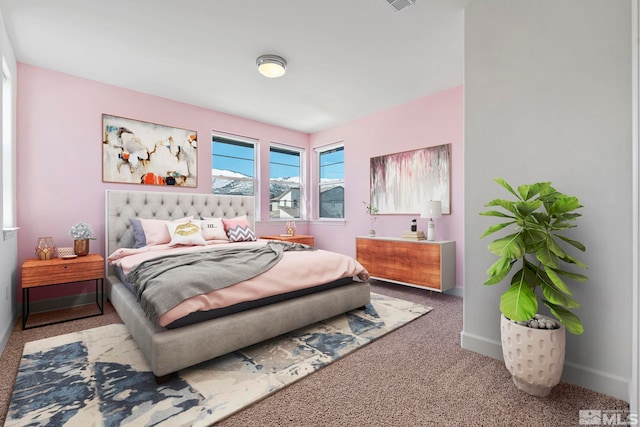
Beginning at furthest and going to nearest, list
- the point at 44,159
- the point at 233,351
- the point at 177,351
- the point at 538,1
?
1. the point at 44,159
2. the point at 233,351
3. the point at 538,1
4. the point at 177,351

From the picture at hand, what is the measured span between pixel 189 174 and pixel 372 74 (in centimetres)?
286

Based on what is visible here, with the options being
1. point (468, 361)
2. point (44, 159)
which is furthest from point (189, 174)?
point (468, 361)

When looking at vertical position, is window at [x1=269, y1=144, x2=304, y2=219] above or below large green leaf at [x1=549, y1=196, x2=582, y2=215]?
above

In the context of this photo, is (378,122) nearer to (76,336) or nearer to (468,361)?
(468,361)

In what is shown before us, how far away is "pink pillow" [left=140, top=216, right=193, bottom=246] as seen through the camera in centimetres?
339

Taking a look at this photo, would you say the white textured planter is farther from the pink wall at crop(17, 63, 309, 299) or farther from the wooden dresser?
the pink wall at crop(17, 63, 309, 299)

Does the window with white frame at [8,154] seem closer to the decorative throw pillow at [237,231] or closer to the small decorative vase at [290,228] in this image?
the decorative throw pillow at [237,231]

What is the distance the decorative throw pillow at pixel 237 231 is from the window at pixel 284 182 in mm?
1201

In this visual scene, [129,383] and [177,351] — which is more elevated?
[177,351]

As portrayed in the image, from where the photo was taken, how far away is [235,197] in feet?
15.0

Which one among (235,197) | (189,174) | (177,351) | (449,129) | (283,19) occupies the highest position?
(283,19)

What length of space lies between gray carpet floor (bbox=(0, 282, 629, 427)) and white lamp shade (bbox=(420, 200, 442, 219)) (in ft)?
5.89

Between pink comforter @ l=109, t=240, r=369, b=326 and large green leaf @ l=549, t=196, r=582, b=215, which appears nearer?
large green leaf @ l=549, t=196, r=582, b=215

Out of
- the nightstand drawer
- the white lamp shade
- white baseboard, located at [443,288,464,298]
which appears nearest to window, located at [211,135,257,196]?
the nightstand drawer
